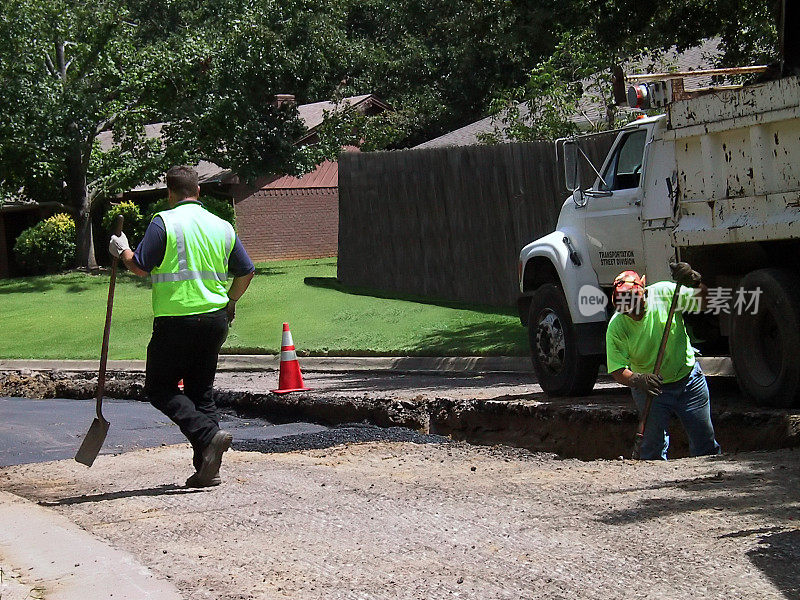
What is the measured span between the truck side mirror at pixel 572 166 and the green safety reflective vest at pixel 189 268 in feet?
14.2

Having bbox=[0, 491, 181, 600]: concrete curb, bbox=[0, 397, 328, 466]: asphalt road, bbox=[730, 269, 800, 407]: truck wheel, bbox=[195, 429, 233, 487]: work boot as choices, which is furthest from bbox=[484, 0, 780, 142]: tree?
bbox=[0, 491, 181, 600]: concrete curb

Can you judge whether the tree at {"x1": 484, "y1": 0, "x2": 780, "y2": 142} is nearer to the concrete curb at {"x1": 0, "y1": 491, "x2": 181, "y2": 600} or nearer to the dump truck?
the dump truck

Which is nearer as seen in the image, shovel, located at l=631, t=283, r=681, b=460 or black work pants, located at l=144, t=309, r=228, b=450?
black work pants, located at l=144, t=309, r=228, b=450

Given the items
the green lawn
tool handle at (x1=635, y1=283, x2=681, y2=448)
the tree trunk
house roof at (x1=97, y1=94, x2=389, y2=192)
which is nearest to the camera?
tool handle at (x1=635, y1=283, x2=681, y2=448)

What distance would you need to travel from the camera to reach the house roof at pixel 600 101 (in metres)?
19.6

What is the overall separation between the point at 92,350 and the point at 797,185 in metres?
12.3

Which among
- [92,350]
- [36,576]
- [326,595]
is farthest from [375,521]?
[92,350]

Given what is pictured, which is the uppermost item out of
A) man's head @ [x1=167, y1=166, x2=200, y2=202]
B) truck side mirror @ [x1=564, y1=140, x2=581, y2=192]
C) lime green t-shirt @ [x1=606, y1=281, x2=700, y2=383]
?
truck side mirror @ [x1=564, y1=140, x2=581, y2=192]

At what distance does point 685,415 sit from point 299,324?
36.8ft

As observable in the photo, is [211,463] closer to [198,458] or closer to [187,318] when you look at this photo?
[198,458]

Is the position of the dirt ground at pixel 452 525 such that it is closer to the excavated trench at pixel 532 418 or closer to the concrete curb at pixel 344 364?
the excavated trench at pixel 532 418

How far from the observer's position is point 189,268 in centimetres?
715

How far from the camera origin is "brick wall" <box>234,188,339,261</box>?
115ft

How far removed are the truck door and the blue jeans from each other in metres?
2.41
